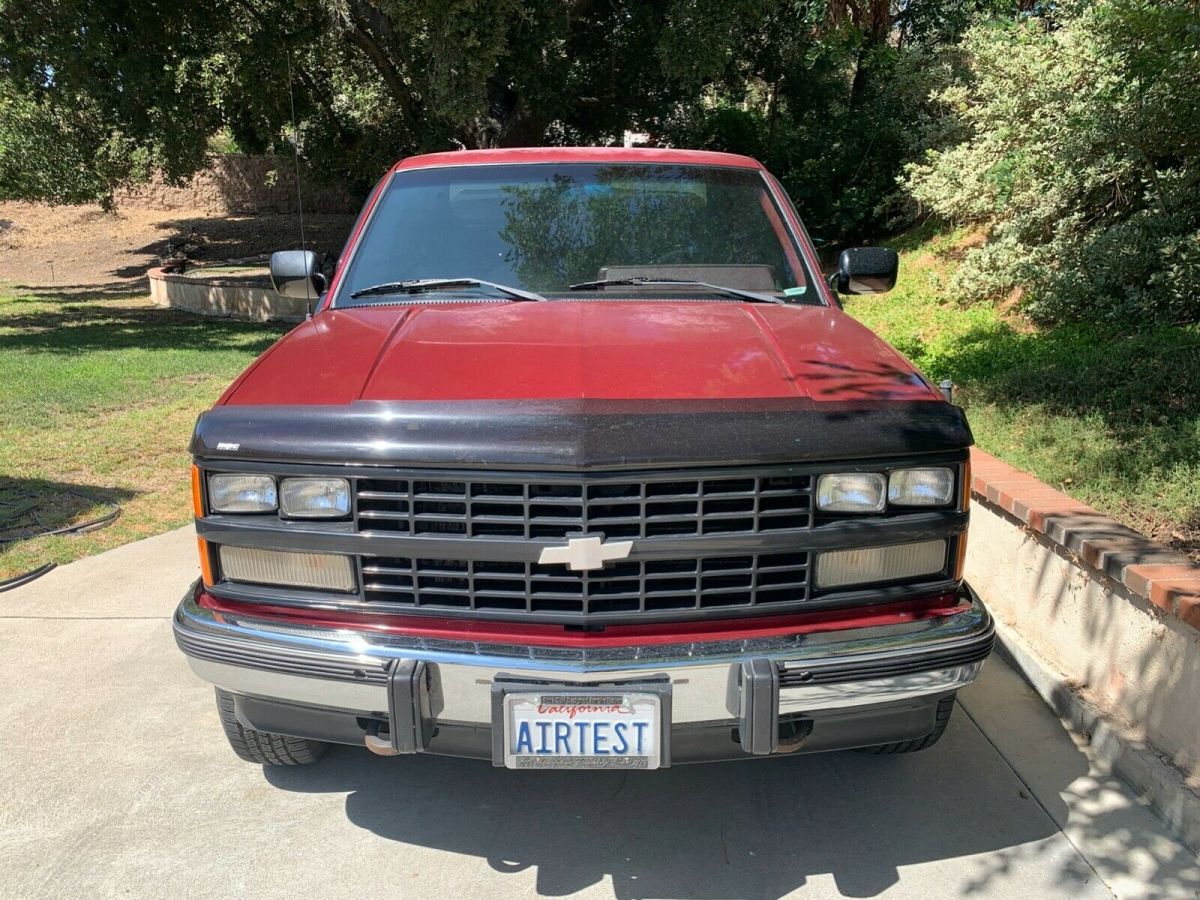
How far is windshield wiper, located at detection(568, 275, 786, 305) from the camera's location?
3.66 meters

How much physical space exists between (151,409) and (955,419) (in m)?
8.50

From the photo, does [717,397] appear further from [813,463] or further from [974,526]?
[974,526]

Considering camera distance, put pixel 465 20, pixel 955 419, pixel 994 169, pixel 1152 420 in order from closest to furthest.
Answer: pixel 955 419 → pixel 1152 420 → pixel 994 169 → pixel 465 20

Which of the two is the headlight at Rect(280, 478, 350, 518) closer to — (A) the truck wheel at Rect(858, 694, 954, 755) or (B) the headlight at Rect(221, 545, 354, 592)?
(B) the headlight at Rect(221, 545, 354, 592)

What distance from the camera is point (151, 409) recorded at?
9.48 meters

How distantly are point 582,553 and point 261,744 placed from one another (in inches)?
57.3

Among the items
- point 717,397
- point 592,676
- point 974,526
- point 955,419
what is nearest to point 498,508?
point 592,676

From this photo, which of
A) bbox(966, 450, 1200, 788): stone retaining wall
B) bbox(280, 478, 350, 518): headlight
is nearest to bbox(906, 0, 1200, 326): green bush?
bbox(966, 450, 1200, 788): stone retaining wall

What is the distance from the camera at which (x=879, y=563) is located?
2760mm

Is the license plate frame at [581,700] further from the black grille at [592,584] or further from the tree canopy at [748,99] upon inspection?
the tree canopy at [748,99]

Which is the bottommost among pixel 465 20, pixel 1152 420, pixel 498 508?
pixel 1152 420

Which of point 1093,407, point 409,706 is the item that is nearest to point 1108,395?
point 1093,407

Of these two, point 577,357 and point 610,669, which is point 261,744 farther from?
point 577,357

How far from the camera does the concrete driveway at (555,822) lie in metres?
2.90
